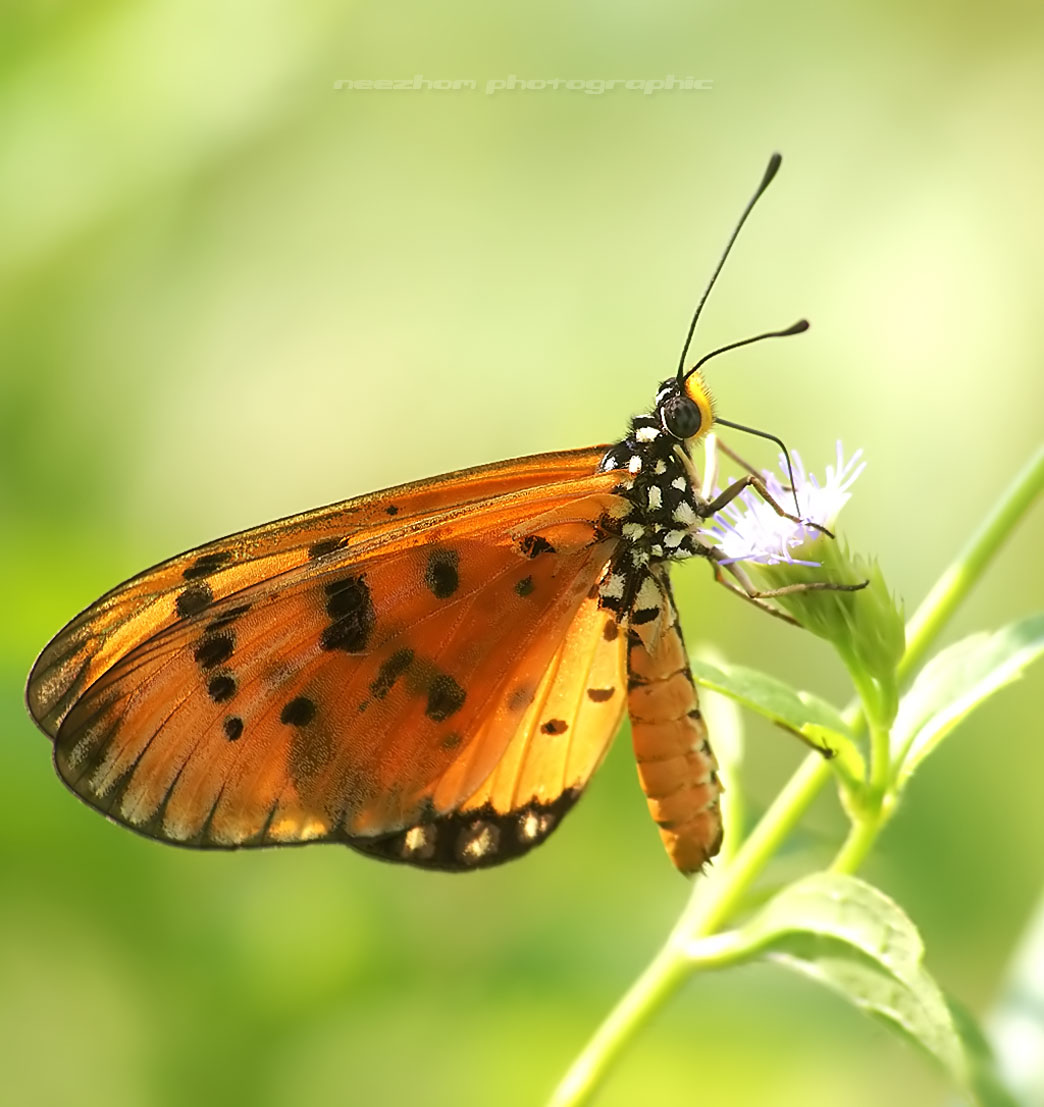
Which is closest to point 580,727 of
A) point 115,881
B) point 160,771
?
point 160,771

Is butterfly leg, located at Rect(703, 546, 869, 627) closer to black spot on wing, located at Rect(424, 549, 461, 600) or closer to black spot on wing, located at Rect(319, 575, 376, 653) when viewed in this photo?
black spot on wing, located at Rect(424, 549, 461, 600)

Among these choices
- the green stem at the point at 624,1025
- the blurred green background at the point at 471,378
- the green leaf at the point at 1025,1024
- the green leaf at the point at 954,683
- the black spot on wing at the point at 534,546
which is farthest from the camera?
the blurred green background at the point at 471,378

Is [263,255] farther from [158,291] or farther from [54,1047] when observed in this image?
[54,1047]

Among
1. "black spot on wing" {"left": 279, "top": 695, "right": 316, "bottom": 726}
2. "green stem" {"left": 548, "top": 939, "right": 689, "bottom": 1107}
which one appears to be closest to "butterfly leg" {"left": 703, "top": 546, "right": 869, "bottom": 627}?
"green stem" {"left": 548, "top": 939, "right": 689, "bottom": 1107}

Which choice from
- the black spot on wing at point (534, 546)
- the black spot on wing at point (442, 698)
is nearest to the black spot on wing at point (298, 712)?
the black spot on wing at point (442, 698)

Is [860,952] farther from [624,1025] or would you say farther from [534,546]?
[534,546]

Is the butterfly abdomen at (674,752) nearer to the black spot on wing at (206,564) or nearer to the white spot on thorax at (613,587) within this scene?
the white spot on thorax at (613,587)
